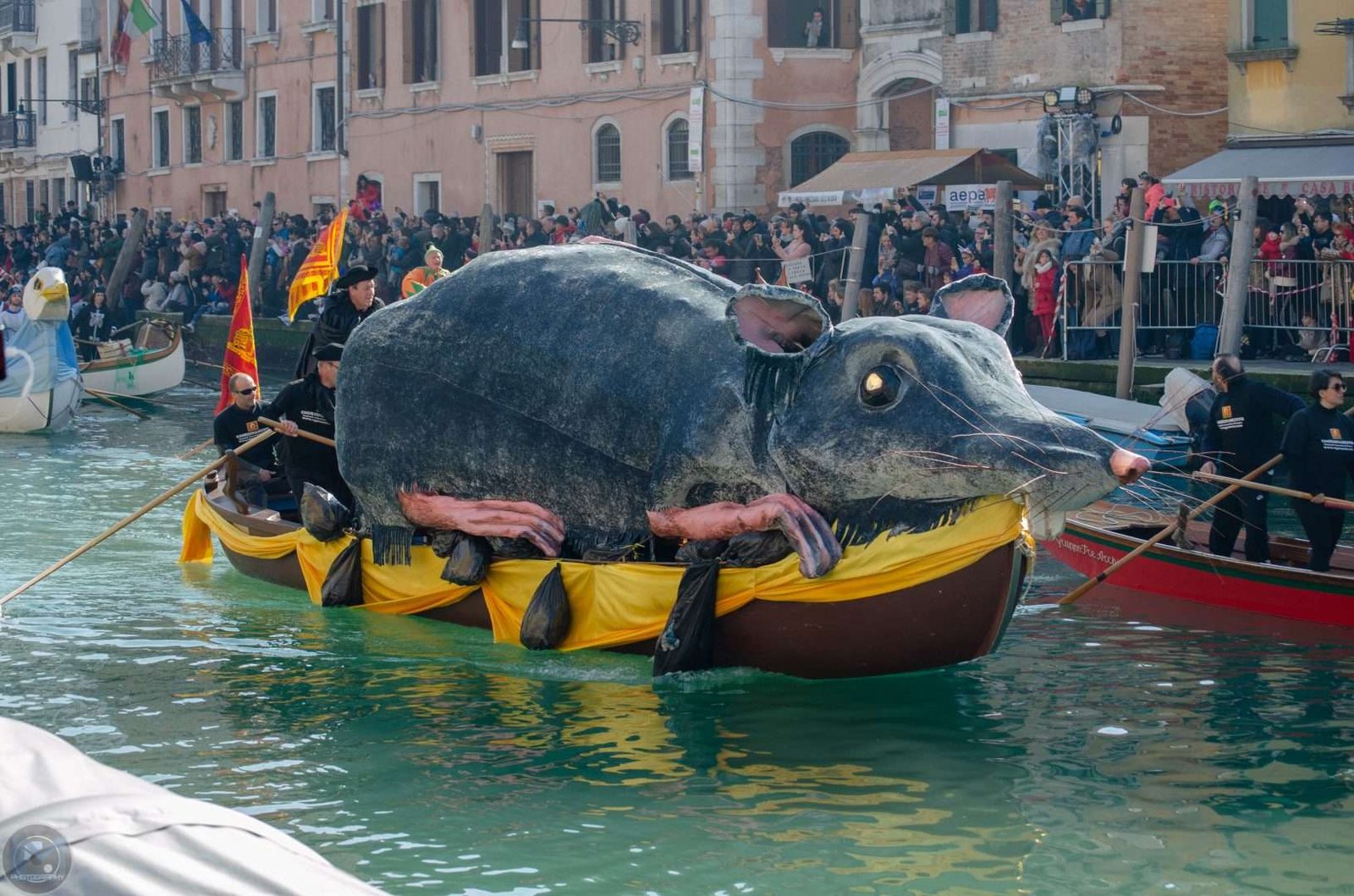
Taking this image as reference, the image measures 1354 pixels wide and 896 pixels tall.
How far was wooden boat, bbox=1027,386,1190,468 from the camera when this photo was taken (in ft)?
61.2

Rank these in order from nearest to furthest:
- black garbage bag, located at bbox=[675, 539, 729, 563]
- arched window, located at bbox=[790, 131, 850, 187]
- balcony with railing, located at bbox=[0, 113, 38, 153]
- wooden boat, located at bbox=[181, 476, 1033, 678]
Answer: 1. wooden boat, located at bbox=[181, 476, 1033, 678]
2. black garbage bag, located at bbox=[675, 539, 729, 563]
3. arched window, located at bbox=[790, 131, 850, 187]
4. balcony with railing, located at bbox=[0, 113, 38, 153]

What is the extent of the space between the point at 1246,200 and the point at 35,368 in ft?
50.1

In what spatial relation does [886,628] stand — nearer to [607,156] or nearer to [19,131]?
[607,156]

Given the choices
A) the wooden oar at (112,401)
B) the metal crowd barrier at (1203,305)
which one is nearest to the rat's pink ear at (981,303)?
the metal crowd barrier at (1203,305)

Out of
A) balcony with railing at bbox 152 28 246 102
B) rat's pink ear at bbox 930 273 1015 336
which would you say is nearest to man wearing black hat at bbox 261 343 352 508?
rat's pink ear at bbox 930 273 1015 336

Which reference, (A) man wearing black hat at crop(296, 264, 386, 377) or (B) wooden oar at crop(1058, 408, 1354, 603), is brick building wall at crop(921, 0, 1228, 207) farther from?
(A) man wearing black hat at crop(296, 264, 386, 377)

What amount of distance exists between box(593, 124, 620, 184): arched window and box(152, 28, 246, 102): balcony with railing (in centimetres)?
1506

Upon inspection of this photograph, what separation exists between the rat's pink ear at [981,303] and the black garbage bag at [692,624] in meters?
1.98

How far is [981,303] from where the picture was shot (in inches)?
441

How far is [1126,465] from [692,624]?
2.48 meters

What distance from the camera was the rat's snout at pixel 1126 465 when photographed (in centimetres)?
957

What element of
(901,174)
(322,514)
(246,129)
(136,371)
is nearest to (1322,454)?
(322,514)

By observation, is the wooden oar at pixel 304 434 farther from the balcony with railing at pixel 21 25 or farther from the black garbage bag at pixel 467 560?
the balcony with railing at pixel 21 25

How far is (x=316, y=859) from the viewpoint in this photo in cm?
360
